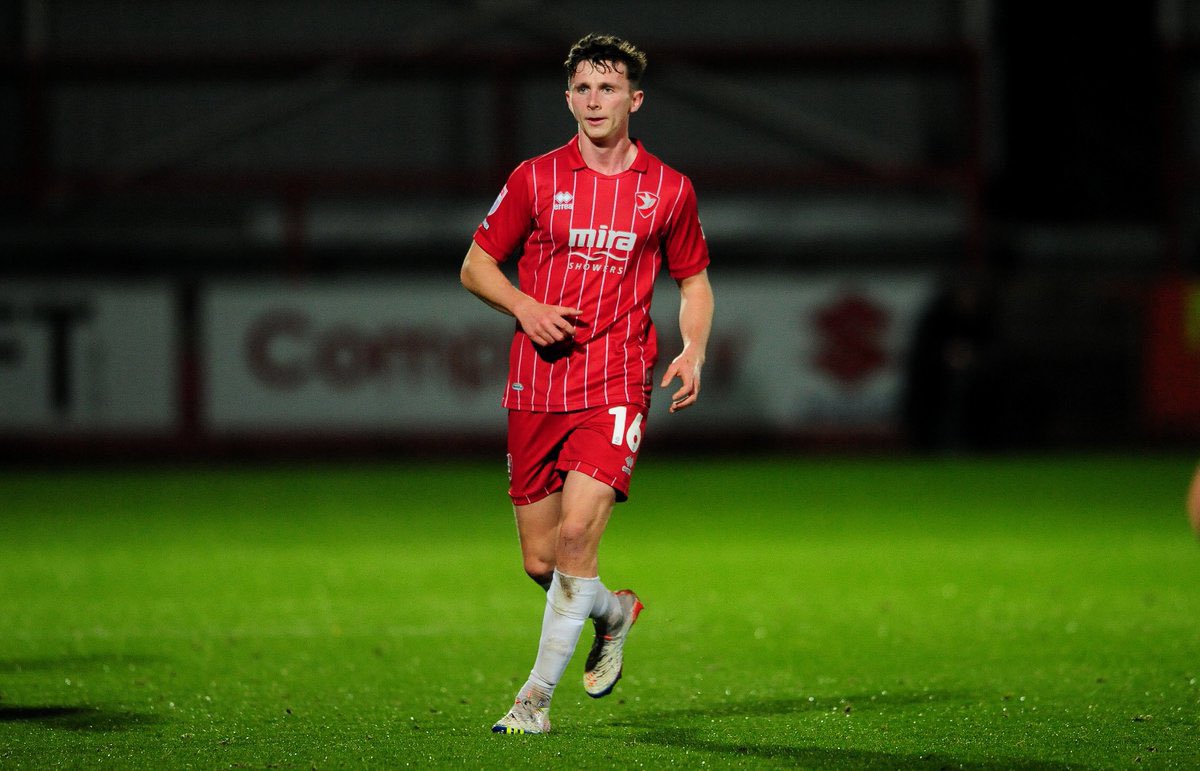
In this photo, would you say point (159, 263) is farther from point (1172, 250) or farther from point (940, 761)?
point (940, 761)

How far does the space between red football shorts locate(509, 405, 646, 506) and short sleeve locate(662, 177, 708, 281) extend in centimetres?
49

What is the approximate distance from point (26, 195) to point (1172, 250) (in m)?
14.6

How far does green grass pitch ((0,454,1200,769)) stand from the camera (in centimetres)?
469

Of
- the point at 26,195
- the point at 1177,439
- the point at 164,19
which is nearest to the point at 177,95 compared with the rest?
the point at 164,19

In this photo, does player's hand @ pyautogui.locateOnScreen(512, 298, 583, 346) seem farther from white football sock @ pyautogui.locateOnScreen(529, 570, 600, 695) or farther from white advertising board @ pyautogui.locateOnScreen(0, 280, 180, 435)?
white advertising board @ pyautogui.locateOnScreen(0, 280, 180, 435)

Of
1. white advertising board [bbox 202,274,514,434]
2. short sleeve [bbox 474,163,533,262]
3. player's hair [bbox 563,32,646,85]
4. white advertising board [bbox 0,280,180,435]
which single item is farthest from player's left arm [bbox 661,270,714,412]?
white advertising board [bbox 0,280,180,435]

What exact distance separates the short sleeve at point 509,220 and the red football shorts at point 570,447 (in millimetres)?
521

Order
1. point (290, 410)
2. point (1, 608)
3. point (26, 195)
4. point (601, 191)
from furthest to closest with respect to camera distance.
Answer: point (26, 195)
point (290, 410)
point (1, 608)
point (601, 191)

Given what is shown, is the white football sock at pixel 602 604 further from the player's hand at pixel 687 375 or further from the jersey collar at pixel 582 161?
the jersey collar at pixel 582 161

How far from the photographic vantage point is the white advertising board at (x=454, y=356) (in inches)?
659

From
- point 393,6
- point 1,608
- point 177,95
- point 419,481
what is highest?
point 393,6

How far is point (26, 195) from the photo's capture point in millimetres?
20203

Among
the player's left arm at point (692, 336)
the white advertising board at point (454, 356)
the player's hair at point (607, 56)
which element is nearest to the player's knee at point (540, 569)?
the player's left arm at point (692, 336)

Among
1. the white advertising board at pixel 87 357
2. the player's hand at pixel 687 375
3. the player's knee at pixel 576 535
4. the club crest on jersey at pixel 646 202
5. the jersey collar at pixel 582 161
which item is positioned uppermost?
the jersey collar at pixel 582 161
